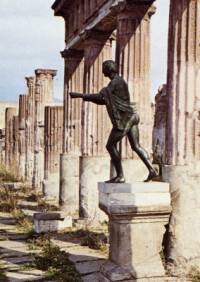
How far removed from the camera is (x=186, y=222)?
663cm

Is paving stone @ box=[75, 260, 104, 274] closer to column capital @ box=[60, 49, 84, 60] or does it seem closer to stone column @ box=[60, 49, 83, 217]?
stone column @ box=[60, 49, 83, 217]

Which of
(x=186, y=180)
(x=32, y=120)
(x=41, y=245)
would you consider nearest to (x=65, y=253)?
(x=41, y=245)

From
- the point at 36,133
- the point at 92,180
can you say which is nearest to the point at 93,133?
the point at 92,180

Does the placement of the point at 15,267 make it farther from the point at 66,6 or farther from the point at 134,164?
the point at 66,6

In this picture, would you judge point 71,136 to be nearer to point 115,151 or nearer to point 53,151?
point 53,151

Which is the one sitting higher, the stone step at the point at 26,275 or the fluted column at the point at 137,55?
the fluted column at the point at 137,55

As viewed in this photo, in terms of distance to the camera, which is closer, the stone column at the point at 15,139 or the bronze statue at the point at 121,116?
the bronze statue at the point at 121,116

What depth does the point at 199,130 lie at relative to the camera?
6.77 meters

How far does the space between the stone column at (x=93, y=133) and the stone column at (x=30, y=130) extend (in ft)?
36.2

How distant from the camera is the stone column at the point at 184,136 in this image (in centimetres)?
664

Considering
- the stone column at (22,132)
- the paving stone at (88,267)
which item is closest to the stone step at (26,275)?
the paving stone at (88,267)

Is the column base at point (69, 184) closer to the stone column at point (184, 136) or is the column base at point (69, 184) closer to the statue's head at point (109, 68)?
the statue's head at point (109, 68)

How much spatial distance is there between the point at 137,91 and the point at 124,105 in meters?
2.61

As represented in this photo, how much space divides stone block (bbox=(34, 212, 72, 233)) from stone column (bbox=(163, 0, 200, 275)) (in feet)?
13.9
